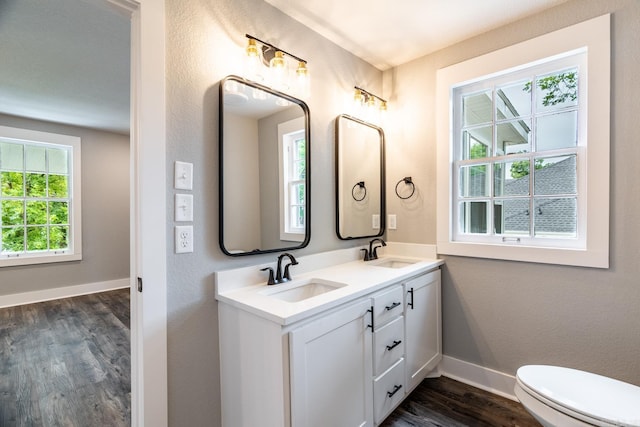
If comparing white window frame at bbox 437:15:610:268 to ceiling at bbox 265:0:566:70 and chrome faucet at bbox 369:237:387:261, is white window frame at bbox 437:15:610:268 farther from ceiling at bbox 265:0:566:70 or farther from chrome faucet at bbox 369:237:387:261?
chrome faucet at bbox 369:237:387:261

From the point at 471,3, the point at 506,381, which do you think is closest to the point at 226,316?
the point at 506,381

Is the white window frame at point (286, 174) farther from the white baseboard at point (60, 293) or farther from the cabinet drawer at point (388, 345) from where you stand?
the white baseboard at point (60, 293)

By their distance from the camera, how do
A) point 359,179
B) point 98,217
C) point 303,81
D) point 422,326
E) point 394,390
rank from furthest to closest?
1. point 98,217
2. point 359,179
3. point 422,326
4. point 303,81
5. point 394,390

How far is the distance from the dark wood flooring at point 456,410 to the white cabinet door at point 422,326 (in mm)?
118

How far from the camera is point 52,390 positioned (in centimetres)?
201

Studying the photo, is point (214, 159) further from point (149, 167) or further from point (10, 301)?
point (10, 301)

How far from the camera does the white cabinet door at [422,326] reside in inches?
71.4

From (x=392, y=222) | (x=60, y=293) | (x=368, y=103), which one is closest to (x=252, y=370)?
(x=392, y=222)

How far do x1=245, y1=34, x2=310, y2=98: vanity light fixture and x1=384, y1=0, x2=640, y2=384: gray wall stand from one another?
103cm

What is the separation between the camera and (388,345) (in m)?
1.62

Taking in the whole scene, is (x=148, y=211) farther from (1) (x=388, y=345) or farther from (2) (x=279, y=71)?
(1) (x=388, y=345)

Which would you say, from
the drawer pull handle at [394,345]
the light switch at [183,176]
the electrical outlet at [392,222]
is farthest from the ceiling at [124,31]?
the drawer pull handle at [394,345]

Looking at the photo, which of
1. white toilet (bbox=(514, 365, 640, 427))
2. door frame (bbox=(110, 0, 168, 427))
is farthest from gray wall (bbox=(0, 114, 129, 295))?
white toilet (bbox=(514, 365, 640, 427))

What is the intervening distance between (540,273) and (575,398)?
0.83 m
